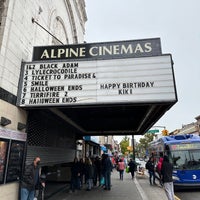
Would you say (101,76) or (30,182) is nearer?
(30,182)

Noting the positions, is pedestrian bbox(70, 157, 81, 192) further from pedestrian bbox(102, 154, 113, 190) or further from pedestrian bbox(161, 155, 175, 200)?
pedestrian bbox(161, 155, 175, 200)

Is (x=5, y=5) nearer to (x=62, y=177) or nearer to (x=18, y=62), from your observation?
(x=18, y=62)

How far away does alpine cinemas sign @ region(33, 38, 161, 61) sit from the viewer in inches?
292

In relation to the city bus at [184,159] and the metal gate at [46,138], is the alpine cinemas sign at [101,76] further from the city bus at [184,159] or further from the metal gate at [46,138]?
the city bus at [184,159]

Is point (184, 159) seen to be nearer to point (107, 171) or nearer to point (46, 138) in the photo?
point (107, 171)

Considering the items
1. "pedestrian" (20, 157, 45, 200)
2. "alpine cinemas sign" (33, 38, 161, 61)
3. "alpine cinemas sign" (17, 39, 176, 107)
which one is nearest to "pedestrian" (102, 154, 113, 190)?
"pedestrian" (20, 157, 45, 200)

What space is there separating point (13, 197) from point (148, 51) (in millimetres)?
6452

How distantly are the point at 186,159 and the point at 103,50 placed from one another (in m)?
8.22

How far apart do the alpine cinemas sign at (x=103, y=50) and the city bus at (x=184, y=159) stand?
722 cm

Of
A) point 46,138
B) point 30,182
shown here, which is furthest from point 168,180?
point 46,138

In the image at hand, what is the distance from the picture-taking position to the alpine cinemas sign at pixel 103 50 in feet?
24.3

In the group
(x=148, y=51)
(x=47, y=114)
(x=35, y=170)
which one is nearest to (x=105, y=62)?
(x=148, y=51)

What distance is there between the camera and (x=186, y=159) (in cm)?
1200

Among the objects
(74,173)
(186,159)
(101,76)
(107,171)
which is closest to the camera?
(101,76)
